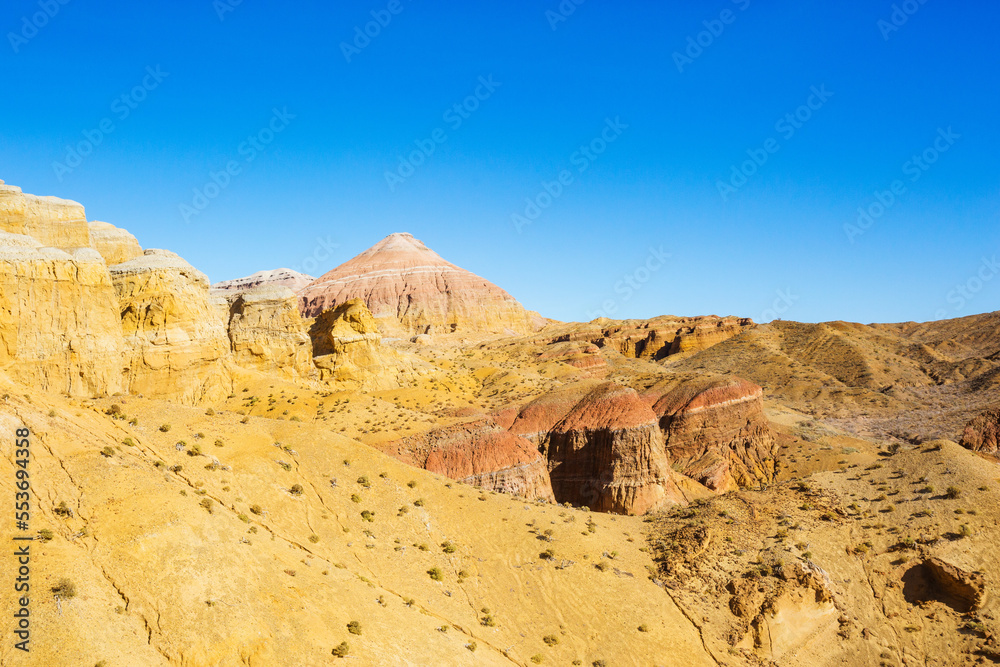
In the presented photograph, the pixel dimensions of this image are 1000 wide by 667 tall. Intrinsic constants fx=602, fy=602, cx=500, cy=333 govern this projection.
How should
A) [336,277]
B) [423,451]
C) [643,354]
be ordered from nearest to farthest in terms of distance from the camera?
1. [423,451]
2. [643,354]
3. [336,277]

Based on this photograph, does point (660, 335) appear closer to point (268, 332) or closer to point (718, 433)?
point (718, 433)

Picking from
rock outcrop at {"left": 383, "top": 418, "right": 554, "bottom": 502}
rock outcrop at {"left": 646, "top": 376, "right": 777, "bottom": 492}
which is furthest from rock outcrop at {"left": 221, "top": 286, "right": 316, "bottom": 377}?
rock outcrop at {"left": 646, "top": 376, "right": 777, "bottom": 492}

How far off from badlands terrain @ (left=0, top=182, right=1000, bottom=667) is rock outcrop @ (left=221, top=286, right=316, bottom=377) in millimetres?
153

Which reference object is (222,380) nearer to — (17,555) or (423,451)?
(423,451)

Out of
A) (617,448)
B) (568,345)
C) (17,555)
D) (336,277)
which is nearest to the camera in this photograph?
(17,555)

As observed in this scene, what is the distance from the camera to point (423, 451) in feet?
99.1

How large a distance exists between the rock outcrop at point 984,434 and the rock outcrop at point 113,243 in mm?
57777

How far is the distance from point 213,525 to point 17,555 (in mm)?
4234

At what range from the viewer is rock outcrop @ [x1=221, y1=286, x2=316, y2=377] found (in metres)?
35.5

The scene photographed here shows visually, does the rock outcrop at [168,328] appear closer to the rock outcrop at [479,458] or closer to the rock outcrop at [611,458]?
the rock outcrop at [479,458]

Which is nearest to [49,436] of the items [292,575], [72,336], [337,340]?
[292,575]

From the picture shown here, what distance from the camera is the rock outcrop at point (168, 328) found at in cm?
2572

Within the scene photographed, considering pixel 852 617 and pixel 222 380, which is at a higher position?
pixel 222 380

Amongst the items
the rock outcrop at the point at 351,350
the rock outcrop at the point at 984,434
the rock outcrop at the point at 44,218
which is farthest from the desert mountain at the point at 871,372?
the rock outcrop at the point at 44,218
